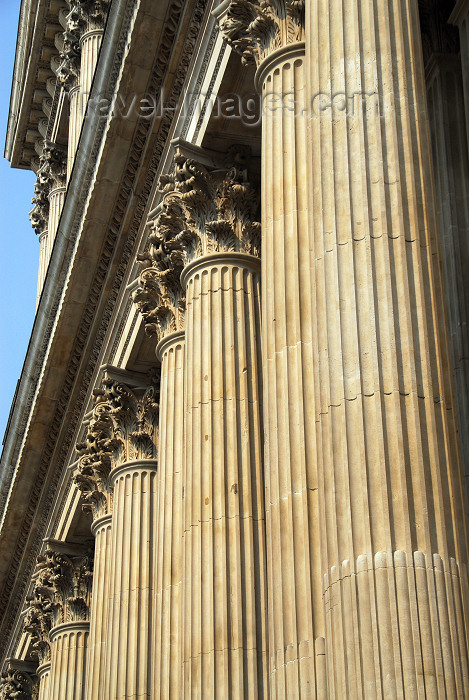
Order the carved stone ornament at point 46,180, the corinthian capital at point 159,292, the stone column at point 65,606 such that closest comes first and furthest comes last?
1. the corinthian capital at point 159,292
2. the stone column at point 65,606
3. the carved stone ornament at point 46,180

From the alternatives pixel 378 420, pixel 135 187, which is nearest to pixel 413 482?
pixel 378 420

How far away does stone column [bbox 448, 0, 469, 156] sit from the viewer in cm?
1327

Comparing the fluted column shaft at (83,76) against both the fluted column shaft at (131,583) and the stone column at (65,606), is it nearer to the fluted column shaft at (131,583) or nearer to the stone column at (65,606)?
the stone column at (65,606)

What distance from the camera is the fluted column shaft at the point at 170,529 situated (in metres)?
18.5

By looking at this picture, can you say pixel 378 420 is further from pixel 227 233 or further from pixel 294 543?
pixel 227 233

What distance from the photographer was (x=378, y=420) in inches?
416

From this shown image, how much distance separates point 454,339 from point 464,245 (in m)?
1.14

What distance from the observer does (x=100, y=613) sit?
81.6ft

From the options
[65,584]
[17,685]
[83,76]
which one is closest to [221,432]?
[65,584]

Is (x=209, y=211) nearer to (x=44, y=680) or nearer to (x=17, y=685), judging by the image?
(x=44, y=680)

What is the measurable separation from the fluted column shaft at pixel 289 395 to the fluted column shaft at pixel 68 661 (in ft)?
60.3

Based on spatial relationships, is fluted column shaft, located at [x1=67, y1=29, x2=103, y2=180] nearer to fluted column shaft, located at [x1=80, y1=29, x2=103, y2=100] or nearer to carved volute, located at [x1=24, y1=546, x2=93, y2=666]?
fluted column shaft, located at [x1=80, y1=29, x2=103, y2=100]

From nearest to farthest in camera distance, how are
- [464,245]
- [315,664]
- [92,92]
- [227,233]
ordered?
[315,664], [464,245], [227,233], [92,92]

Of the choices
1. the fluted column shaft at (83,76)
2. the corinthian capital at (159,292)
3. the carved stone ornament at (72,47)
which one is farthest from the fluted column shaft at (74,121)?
the corinthian capital at (159,292)
